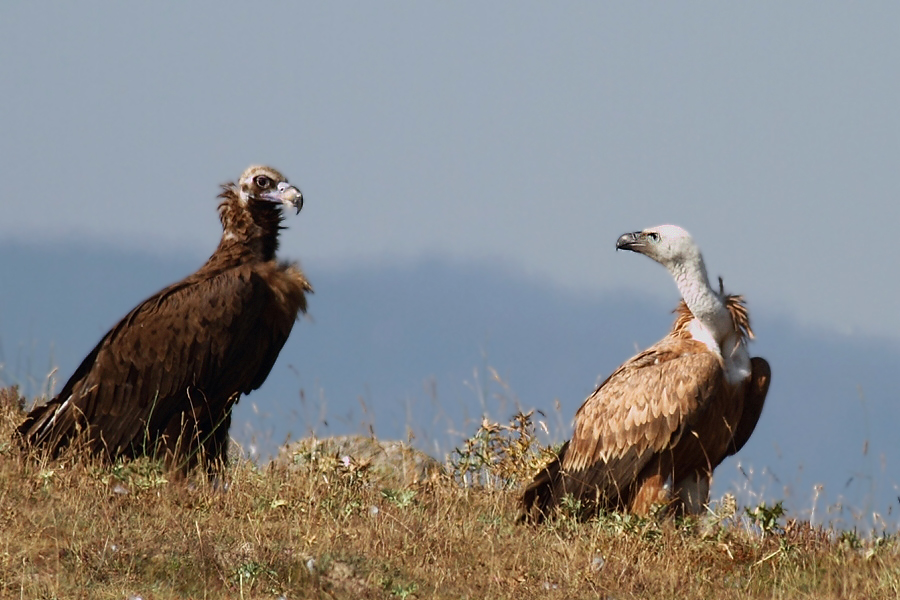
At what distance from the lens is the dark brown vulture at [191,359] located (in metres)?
8.53

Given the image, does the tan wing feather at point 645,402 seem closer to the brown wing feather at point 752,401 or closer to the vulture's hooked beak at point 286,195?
the brown wing feather at point 752,401

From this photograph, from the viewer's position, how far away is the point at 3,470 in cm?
762

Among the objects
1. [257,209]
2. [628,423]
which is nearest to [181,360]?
[257,209]

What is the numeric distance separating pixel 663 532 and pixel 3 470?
4115 millimetres

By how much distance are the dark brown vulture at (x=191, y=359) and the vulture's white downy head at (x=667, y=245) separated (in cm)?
238

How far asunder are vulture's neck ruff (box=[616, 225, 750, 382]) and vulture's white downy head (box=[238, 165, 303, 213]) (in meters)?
2.75

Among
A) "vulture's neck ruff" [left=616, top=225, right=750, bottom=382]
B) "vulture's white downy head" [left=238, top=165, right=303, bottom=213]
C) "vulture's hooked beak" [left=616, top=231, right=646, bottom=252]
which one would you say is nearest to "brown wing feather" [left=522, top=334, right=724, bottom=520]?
"vulture's neck ruff" [left=616, top=225, right=750, bottom=382]

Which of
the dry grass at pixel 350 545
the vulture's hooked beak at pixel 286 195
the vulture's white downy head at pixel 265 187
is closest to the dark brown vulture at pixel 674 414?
the dry grass at pixel 350 545

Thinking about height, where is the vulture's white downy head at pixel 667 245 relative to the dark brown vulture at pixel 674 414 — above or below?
above

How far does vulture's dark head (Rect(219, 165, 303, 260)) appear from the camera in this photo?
9016mm

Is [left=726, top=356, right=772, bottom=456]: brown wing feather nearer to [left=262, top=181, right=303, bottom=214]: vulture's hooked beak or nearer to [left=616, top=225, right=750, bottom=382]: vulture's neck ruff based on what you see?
[left=616, top=225, right=750, bottom=382]: vulture's neck ruff

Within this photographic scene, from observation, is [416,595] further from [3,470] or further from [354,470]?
[3,470]

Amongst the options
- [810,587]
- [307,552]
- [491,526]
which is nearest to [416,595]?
[307,552]

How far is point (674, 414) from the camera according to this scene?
26.1 feet
